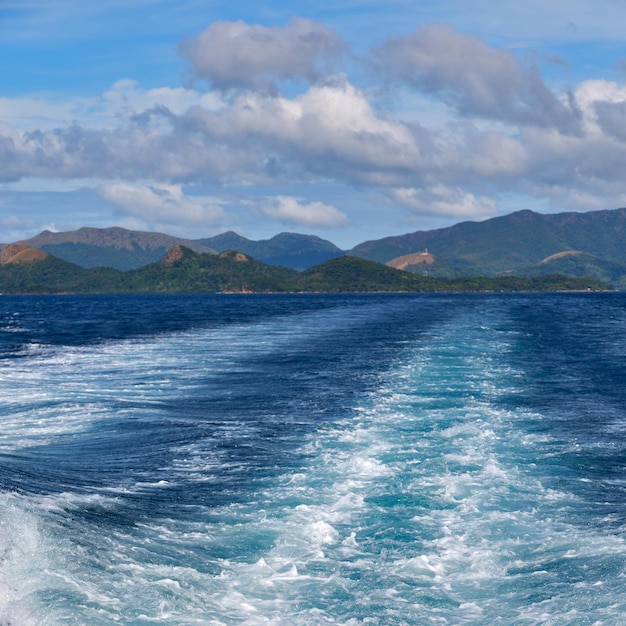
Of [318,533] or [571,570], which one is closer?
[571,570]

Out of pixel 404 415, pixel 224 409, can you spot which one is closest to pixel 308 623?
pixel 404 415

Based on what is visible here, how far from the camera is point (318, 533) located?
65.9 feet

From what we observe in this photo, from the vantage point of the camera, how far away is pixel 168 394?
43.6 m

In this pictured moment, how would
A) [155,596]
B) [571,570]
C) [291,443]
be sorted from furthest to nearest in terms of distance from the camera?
[291,443] < [571,570] < [155,596]

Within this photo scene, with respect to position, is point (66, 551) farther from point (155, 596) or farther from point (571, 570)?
point (571, 570)

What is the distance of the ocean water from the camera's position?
16.0m

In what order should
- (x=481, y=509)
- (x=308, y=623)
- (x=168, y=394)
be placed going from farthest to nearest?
1. (x=168, y=394)
2. (x=481, y=509)
3. (x=308, y=623)

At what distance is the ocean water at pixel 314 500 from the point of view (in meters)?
16.0

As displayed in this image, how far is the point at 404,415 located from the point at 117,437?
1274 cm

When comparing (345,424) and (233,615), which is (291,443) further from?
(233,615)

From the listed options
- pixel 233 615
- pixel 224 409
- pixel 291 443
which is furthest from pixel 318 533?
pixel 224 409

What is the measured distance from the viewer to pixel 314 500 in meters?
23.1

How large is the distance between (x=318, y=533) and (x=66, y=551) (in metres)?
6.04

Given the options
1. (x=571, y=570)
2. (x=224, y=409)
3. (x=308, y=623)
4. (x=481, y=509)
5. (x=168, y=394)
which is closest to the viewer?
(x=308, y=623)
